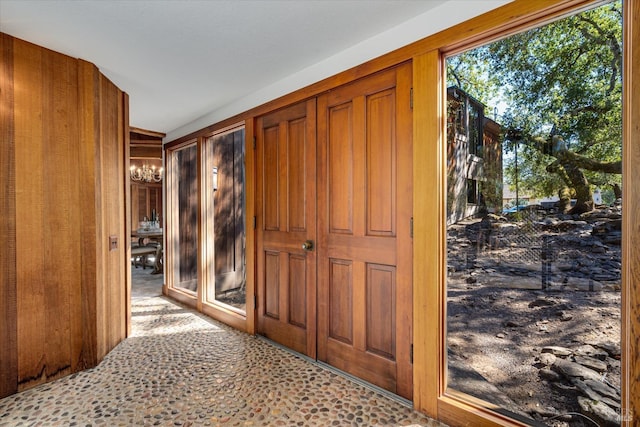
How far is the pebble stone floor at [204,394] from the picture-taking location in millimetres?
1899

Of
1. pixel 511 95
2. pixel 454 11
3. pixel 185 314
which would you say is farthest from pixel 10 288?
pixel 511 95

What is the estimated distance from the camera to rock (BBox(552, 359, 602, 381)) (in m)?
1.71

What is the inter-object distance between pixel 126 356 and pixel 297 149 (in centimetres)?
233

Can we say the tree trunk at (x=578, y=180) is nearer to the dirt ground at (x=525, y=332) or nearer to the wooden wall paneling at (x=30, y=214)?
the dirt ground at (x=525, y=332)

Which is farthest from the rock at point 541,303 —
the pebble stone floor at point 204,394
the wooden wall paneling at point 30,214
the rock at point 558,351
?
the wooden wall paneling at point 30,214

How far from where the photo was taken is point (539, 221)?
1823 mm

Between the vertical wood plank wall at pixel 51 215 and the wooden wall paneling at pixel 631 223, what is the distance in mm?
3327

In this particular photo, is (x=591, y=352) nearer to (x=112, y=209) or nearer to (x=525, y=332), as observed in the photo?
(x=525, y=332)

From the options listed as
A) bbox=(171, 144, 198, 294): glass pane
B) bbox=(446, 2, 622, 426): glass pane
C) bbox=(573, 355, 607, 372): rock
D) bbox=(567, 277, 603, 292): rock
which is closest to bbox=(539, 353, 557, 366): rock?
bbox=(446, 2, 622, 426): glass pane

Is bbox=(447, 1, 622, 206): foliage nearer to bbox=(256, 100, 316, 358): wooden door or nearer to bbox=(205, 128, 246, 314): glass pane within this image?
bbox=(256, 100, 316, 358): wooden door

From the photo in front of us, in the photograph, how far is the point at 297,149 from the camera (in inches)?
108

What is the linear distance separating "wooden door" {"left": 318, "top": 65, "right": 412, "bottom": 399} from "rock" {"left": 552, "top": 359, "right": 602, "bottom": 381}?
86 centimetres

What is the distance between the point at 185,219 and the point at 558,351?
15.0 ft

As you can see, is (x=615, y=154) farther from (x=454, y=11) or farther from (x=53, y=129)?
(x=53, y=129)
